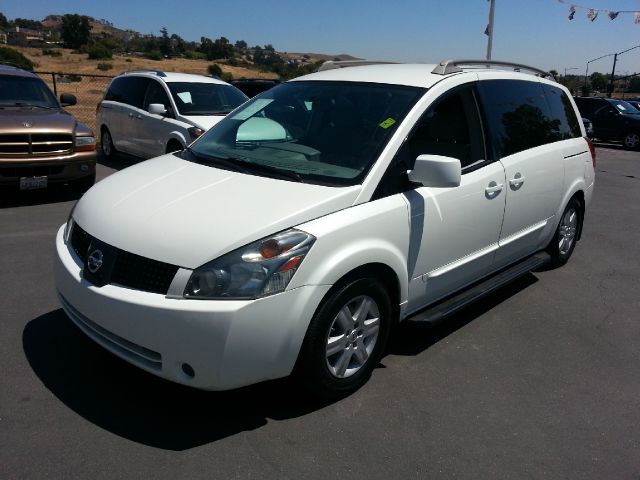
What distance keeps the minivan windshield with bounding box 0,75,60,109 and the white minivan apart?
5427 mm

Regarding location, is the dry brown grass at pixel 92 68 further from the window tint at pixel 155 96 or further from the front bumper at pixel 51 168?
the front bumper at pixel 51 168

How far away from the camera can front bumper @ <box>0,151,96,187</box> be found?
24.8ft

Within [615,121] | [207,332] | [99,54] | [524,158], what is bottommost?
[615,121]

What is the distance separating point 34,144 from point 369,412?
6368mm

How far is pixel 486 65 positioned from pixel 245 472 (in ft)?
12.1

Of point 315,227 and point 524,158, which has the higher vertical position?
point 524,158

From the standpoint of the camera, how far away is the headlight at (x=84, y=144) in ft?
26.7

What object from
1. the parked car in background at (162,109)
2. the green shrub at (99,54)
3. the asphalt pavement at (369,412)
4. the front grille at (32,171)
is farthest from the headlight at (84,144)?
the green shrub at (99,54)

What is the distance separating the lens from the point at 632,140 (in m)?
19.3

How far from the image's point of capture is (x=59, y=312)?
14.3 feet

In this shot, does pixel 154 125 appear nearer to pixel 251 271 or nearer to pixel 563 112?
pixel 563 112

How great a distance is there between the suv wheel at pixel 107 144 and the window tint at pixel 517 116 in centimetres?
895

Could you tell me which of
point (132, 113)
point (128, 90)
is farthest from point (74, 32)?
point (132, 113)

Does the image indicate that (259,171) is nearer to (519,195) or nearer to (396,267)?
(396,267)
